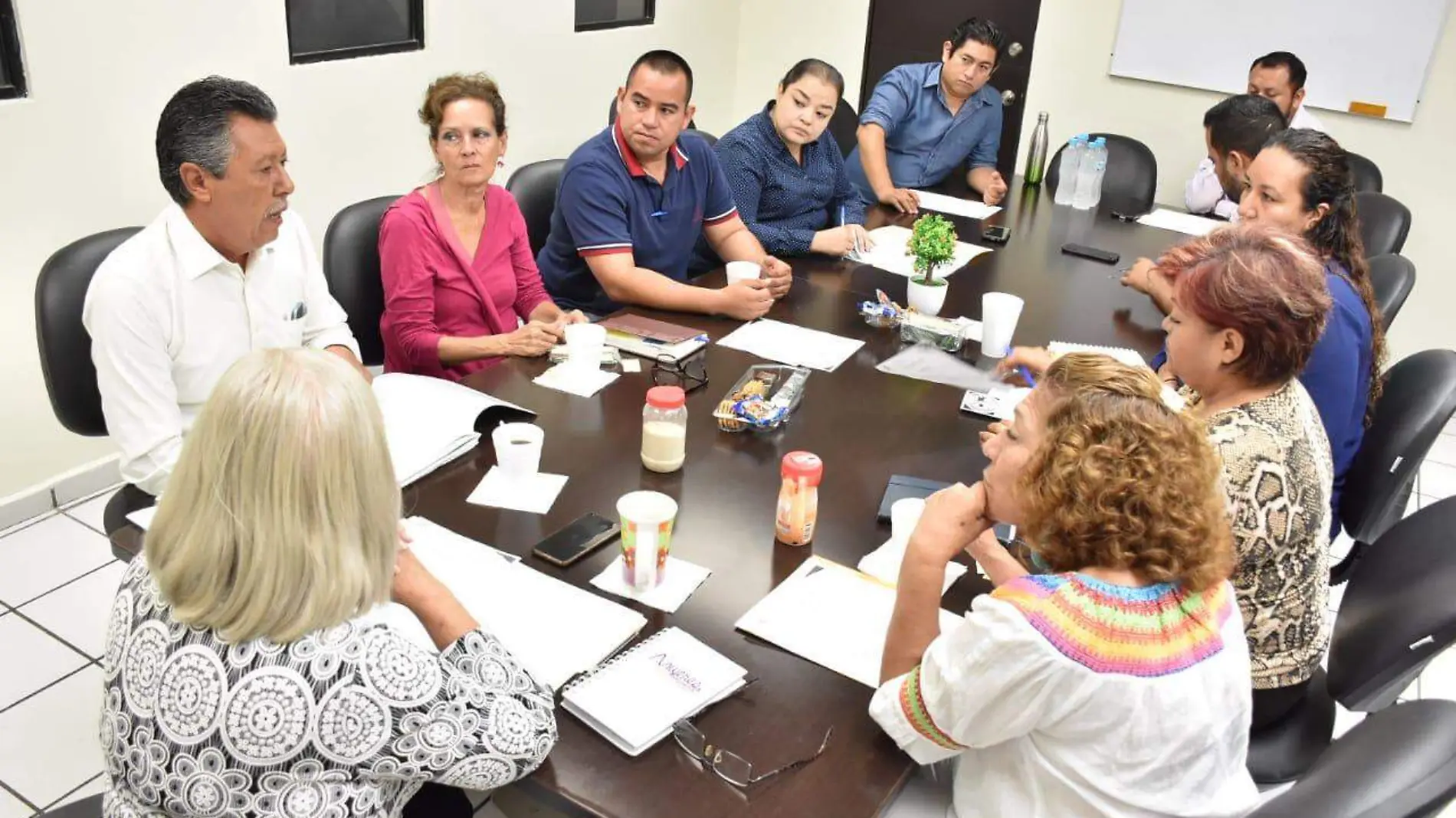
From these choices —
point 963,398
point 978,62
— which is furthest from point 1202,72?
point 963,398

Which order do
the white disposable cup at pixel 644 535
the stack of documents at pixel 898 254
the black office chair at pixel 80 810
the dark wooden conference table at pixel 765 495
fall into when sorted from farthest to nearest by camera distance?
the stack of documents at pixel 898 254
the white disposable cup at pixel 644 535
the black office chair at pixel 80 810
the dark wooden conference table at pixel 765 495

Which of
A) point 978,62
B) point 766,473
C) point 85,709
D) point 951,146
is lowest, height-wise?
point 85,709

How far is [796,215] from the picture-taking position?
3586 mm

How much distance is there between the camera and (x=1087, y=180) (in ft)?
13.7

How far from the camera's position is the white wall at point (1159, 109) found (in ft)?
15.6

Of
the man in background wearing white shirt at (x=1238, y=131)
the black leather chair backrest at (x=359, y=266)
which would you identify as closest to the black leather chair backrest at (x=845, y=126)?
the man in background wearing white shirt at (x=1238, y=131)

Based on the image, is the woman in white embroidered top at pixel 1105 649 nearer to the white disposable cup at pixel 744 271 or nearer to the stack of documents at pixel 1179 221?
the white disposable cup at pixel 744 271

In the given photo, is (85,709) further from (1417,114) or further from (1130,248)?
(1417,114)

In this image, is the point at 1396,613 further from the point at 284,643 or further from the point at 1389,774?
the point at 284,643

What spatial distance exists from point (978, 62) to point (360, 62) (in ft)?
7.73

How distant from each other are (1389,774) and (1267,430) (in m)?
0.66

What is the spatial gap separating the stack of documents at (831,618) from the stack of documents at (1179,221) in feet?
9.45

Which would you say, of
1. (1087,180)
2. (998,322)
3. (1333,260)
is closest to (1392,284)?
(1333,260)

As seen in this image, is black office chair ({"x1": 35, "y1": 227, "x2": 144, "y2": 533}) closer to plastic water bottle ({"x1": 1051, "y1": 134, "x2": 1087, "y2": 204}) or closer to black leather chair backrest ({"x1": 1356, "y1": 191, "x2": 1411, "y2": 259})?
plastic water bottle ({"x1": 1051, "y1": 134, "x2": 1087, "y2": 204})
